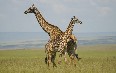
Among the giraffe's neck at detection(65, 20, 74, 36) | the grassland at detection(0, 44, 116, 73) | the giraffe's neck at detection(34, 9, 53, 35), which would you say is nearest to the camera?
the grassland at detection(0, 44, 116, 73)

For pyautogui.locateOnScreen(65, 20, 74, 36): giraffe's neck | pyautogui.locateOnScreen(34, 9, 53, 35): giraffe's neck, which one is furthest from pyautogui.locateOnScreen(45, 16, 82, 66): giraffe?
pyautogui.locateOnScreen(34, 9, 53, 35): giraffe's neck

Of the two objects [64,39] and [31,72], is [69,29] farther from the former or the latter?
[31,72]

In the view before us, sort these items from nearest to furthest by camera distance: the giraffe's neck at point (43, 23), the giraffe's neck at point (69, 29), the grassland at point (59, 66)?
the grassland at point (59, 66) → the giraffe's neck at point (69, 29) → the giraffe's neck at point (43, 23)

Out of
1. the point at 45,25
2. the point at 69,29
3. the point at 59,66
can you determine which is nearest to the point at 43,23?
the point at 45,25

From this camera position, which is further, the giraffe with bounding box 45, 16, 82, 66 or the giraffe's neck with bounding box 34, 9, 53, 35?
the giraffe's neck with bounding box 34, 9, 53, 35

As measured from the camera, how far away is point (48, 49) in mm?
17328

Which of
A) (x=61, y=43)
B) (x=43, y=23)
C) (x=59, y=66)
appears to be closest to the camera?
(x=61, y=43)

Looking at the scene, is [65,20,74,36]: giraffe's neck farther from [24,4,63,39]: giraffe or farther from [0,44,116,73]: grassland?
[0,44,116,73]: grassland

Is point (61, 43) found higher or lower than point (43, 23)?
lower

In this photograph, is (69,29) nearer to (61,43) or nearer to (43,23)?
(61,43)

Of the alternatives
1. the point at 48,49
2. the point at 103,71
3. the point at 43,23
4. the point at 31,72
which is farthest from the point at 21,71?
the point at 103,71

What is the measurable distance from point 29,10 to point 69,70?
404cm

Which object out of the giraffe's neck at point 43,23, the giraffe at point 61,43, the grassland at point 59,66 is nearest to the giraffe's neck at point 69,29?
the giraffe at point 61,43

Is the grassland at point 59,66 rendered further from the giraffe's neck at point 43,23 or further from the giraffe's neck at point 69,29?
the giraffe's neck at point 43,23
